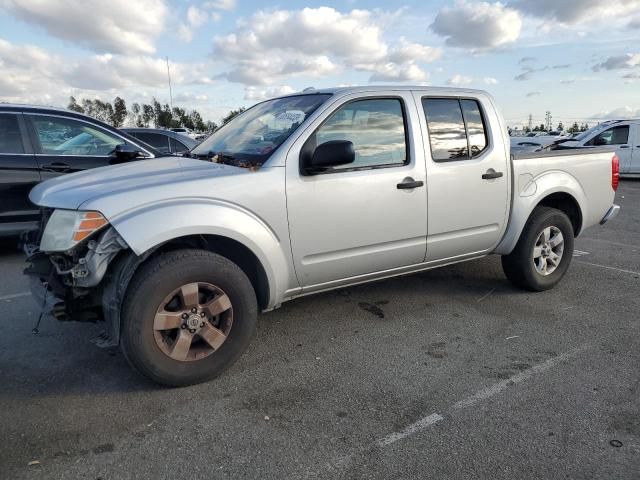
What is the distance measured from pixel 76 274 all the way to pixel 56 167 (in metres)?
3.68

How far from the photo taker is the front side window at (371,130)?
3.56 m

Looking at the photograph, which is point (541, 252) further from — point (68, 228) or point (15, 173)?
point (15, 173)

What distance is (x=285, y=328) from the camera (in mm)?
3971

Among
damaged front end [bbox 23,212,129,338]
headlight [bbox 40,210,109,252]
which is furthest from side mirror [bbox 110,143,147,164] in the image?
headlight [bbox 40,210,109,252]

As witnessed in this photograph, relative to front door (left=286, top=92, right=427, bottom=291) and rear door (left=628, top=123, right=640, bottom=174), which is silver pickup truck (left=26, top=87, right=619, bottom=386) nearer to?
front door (left=286, top=92, right=427, bottom=291)

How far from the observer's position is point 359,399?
9.53 feet

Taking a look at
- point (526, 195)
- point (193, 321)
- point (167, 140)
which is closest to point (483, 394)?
point (193, 321)

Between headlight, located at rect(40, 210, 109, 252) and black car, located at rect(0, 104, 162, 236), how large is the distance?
256cm

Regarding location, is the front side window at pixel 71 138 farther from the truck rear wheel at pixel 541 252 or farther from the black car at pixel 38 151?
the truck rear wheel at pixel 541 252

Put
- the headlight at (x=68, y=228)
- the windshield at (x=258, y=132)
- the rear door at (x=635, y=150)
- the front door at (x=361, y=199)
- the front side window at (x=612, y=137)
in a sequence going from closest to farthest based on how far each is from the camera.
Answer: the headlight at (x=68, y=228)
the front door at (x=361, y=199)
the windshield at (x=258, y=132)
the rear door at (x=635, y=150)
the front side window at (x=612, y=137)

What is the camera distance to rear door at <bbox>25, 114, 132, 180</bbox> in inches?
230

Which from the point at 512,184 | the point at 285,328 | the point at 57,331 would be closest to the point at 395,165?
the point at 512,184

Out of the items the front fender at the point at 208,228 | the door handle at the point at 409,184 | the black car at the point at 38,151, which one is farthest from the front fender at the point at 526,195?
the black car at the point at 38,151

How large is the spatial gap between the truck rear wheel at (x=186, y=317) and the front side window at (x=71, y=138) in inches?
154
